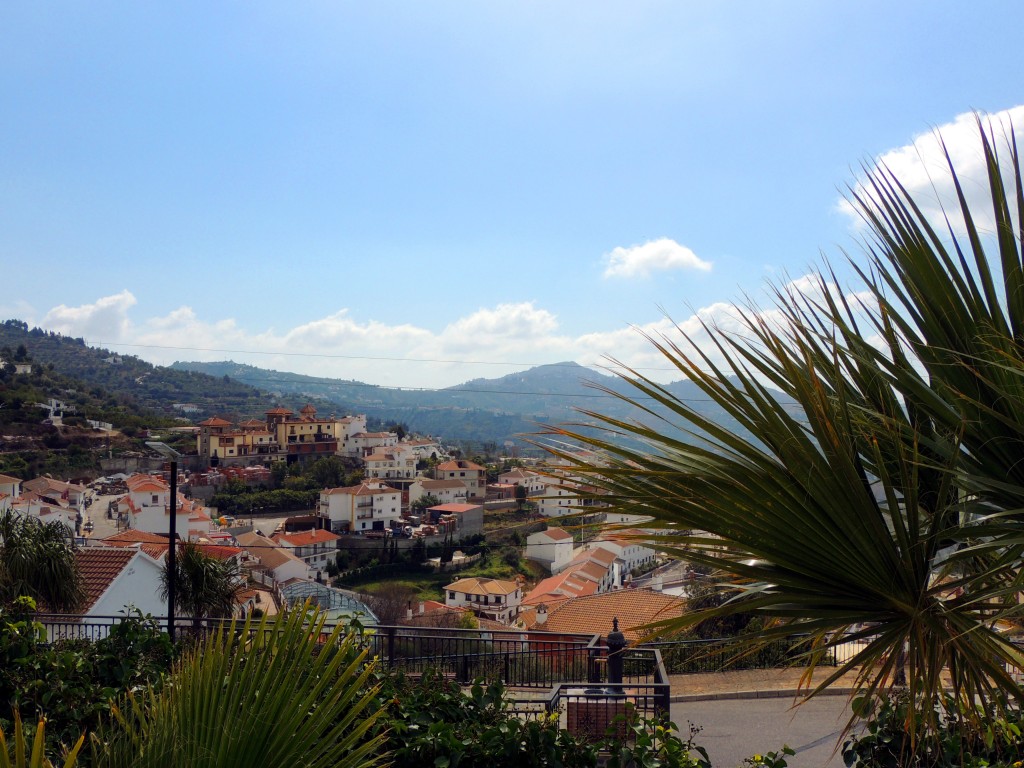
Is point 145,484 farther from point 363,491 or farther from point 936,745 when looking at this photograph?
point 936,745

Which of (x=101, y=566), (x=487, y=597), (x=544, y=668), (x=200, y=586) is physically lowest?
(x=487, y=597)

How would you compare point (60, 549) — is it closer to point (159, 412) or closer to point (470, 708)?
point (470, 708)

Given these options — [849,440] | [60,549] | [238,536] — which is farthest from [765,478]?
[238,536]

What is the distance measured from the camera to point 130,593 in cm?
1308

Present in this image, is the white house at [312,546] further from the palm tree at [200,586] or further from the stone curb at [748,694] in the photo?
the stone curb at [748,694]

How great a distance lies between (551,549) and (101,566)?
34.1m

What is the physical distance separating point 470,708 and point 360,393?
108 m

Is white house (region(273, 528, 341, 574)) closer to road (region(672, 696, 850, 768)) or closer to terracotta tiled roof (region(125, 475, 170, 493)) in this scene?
terracotta tiled roof (region(125, 475, 170, 493))

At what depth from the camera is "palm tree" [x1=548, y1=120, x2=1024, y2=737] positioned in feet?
5.35

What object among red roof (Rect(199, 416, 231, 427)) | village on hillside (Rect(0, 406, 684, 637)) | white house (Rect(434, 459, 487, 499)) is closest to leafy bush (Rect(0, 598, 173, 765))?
village on hillside (Rect(0, 406, 684, 637))

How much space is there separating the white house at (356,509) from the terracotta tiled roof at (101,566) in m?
34.3

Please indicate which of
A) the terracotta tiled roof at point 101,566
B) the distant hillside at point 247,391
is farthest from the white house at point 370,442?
the terracotta tiled roof at point 101,566

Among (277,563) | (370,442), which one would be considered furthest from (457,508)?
(370,442)

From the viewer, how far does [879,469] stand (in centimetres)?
166
